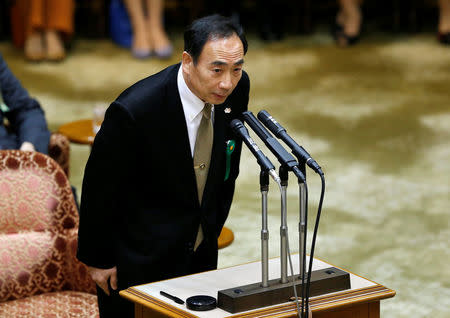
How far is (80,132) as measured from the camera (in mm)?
4789

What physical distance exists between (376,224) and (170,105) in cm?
267

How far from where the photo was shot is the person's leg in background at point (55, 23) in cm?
767

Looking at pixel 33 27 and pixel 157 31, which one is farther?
pixel 157 31

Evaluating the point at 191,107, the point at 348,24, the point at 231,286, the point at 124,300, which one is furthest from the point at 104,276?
the point at 348,24

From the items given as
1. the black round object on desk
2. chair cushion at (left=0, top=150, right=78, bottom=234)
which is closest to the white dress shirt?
the black round object on desk

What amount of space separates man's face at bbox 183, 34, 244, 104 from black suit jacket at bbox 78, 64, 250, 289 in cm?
15

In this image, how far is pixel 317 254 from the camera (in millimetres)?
4402

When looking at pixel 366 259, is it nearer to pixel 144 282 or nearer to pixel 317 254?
pixel 317 254

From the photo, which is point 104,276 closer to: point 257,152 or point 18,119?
point 257,152

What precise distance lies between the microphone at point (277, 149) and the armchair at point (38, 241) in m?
1.14

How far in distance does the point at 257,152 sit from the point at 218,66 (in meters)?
0.29

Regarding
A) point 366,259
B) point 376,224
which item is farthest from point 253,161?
point 366,259

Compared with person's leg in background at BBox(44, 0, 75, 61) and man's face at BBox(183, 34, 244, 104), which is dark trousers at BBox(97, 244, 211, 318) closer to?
man's face at BBox(183, 34, 244, 104)

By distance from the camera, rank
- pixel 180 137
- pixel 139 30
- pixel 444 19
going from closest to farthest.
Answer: pixel 180 137 → pixel 139 30 → pixel 444 19
